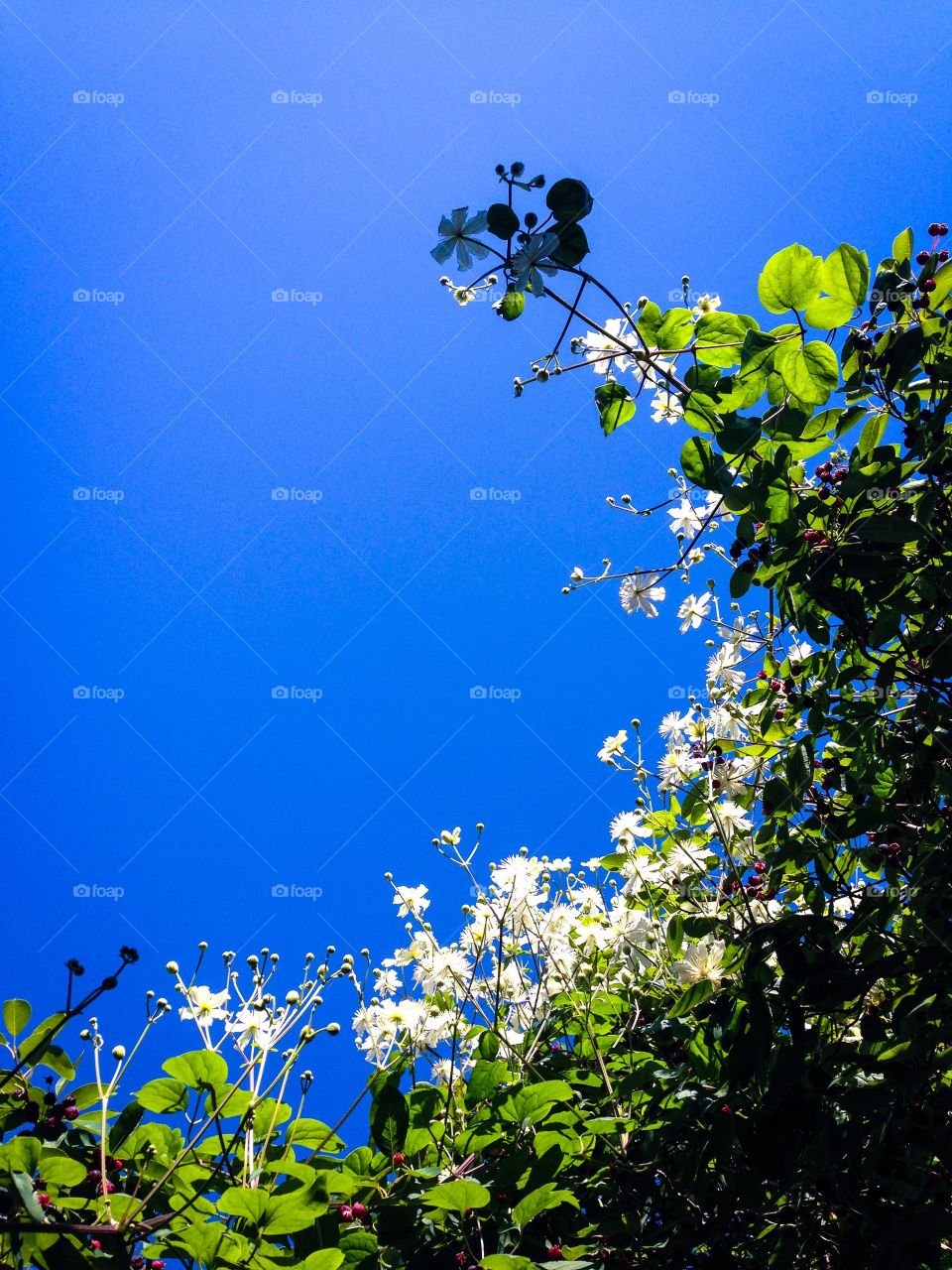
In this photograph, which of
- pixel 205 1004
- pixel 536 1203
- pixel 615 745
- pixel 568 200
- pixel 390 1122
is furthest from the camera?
pixel 615 745

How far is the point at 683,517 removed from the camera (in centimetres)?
200

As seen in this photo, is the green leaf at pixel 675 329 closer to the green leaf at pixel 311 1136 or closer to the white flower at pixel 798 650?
the white flower at pixel 798 650

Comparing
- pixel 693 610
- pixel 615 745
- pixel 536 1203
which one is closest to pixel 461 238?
pixel 693 610

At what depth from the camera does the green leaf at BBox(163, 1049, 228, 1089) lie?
1.25 m

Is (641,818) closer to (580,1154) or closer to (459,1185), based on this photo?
(580,1154)

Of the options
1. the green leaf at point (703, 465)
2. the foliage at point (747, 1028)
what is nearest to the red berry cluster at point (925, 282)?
the foliage at point (747, 1028)

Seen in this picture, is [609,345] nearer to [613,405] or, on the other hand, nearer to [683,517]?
[613,405]

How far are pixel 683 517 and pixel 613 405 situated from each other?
462 millimetres

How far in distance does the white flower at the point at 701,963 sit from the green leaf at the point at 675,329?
0.95 m

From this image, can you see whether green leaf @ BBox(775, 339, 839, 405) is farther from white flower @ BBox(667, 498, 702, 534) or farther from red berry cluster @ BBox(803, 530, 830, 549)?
white flower @ BBox(667, 498, 702, 534)

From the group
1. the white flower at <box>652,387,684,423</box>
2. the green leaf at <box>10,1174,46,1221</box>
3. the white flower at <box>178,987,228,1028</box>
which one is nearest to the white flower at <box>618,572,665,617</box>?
the white flower at <box>652,387,684,423</box>

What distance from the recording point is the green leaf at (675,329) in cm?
150

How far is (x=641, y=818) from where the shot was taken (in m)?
1.90

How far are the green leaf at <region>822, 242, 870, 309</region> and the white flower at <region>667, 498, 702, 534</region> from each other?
23.8 inches
